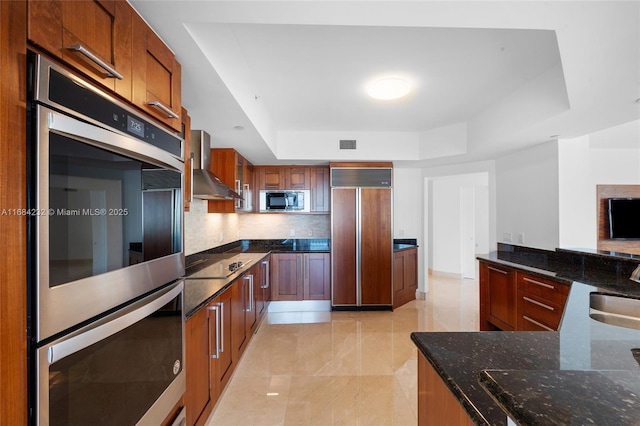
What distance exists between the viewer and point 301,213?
445cm

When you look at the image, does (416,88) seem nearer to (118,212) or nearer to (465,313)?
(118,212)

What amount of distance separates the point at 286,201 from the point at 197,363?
2.95 metres

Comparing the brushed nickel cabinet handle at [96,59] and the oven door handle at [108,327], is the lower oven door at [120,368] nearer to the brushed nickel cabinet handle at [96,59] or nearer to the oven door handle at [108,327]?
the oven door handle at [108,327]

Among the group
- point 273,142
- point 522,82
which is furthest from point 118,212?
point 522,82

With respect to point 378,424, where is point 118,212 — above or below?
above

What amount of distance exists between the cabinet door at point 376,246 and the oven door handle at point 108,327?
3.15 meters

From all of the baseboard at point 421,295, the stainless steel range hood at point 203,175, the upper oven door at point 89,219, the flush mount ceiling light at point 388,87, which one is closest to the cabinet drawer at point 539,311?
the baseboard at point 421,295

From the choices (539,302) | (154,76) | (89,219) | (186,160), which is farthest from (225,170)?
(539,302)

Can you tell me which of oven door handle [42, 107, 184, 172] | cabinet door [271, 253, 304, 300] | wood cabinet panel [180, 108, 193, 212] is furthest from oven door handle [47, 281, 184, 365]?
cabinet door [271, 253, 304, 300]

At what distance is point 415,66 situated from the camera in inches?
87.0

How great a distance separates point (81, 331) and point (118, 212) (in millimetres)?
370

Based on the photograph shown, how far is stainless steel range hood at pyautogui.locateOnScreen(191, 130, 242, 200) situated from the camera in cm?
239

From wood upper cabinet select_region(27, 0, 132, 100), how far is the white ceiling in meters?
0.22

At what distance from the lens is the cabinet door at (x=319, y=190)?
4.44m
